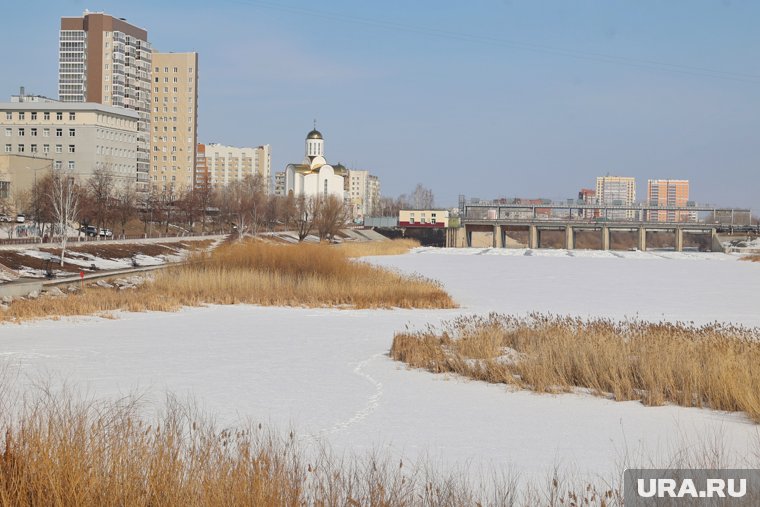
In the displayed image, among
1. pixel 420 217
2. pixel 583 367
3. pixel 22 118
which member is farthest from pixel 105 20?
pixel 583 367

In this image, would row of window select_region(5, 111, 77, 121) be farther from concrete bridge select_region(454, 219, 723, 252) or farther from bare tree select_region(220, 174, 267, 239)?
concrete bridge select_region(454, 219, 723, 252)

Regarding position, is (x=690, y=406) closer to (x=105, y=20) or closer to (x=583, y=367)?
(x=583, y=367)

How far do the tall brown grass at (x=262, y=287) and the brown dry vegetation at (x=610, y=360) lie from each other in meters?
9.67

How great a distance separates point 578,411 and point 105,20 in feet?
447

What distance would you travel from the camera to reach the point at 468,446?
8836 mm

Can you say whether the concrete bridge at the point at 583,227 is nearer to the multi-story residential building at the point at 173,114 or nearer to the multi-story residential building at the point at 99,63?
the multi-story residential building at the point at 99,63

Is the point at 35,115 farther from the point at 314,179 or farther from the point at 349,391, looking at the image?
the point at 349,391

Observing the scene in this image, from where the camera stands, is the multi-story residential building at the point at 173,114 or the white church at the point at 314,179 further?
the multi-story residential building at the point at 173,114

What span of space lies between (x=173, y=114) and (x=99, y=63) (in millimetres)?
16615

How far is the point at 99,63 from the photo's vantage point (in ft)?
439

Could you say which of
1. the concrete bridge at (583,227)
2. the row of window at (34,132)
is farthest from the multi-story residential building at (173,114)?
the concrete bridge at (583,227)

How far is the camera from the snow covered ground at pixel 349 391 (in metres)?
8.84

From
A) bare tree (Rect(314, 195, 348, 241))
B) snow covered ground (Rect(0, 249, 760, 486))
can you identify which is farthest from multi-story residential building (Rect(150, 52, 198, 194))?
snow covered ground (Rect(0, 249, 760, 486))

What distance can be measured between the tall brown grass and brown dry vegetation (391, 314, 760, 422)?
9667 millimetres
